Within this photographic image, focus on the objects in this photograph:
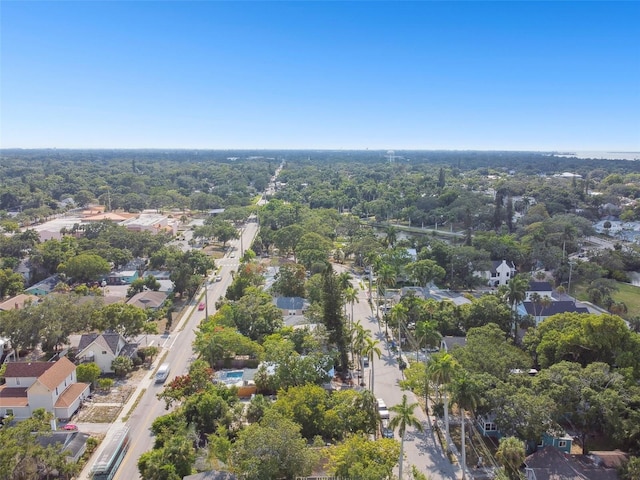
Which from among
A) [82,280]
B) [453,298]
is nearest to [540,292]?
[453,298]

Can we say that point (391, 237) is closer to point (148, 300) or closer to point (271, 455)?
point (148, 300)

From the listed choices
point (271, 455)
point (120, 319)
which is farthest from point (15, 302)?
point (271, 455)

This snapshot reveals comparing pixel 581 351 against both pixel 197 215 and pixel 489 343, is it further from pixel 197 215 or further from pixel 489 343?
pixel 197 215

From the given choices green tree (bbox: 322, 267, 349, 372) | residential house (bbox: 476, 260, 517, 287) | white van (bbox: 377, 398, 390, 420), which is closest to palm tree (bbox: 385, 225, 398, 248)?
residential house (bbox: 476, 260, 517, 287)

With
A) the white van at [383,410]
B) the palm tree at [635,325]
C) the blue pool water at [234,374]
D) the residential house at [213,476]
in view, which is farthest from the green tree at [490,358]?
the palm tree at [635,325]

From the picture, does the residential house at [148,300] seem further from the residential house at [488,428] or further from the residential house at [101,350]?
the residential house at [488,428]

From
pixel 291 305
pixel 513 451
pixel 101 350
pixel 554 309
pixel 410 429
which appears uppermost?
pixel 513 451
